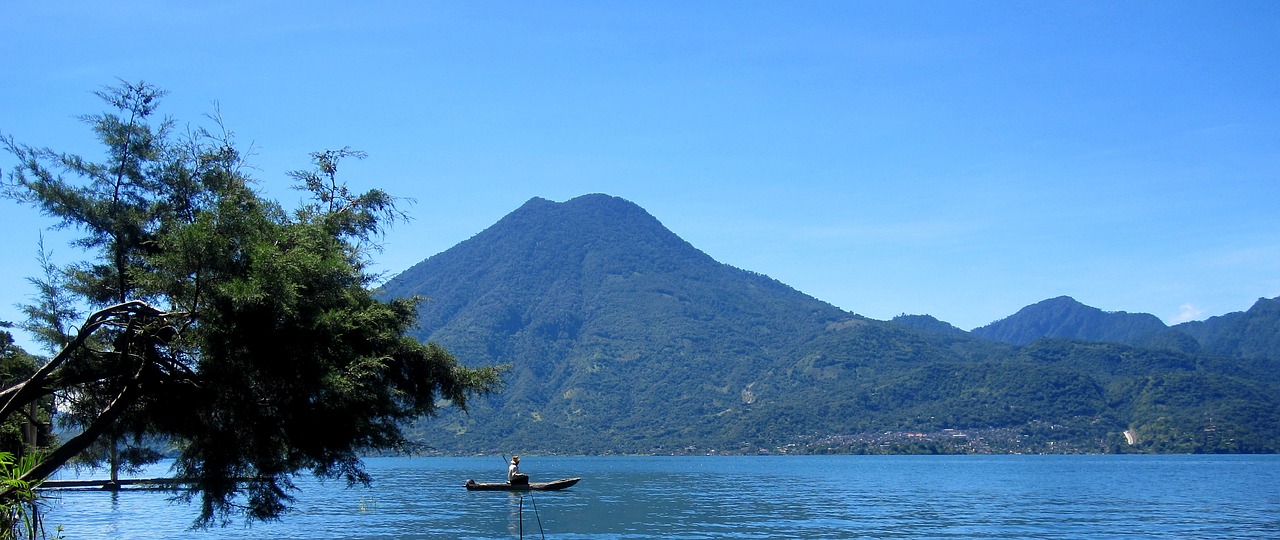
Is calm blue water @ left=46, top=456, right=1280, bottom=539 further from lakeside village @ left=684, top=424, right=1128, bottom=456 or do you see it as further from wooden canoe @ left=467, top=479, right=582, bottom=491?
lakeside village @ left=684, top=424, right=1128, bottom=456

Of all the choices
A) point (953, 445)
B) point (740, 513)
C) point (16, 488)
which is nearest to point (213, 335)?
point (16, 488)

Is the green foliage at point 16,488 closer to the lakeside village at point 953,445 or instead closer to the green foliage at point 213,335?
the green foliage at point 213,335

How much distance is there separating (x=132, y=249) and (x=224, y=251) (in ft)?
8.06

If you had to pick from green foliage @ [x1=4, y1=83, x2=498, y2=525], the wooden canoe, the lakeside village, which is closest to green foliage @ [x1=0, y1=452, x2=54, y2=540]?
green foliage @ [x1=4, y1=83, x2=498, y2=525]

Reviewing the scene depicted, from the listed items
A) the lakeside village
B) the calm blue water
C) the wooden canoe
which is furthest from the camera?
the lakeside village

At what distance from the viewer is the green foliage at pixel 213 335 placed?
15.6 meters

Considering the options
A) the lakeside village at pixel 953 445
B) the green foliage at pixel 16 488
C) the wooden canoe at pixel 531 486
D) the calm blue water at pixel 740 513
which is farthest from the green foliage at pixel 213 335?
the lakeside village at pixel 953 445

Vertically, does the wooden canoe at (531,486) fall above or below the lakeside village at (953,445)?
above

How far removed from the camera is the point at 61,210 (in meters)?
16.6

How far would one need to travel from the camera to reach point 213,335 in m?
15.5

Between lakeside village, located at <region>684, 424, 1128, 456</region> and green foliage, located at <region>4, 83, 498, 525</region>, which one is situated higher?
green foliage, located at <region>4, 83, 498, 525</region>

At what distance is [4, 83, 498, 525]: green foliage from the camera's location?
15570 millimetres

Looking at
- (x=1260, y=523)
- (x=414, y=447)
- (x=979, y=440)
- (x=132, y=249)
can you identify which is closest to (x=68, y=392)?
(x=132, y=249)

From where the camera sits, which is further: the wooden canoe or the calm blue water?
the wooden canoe
